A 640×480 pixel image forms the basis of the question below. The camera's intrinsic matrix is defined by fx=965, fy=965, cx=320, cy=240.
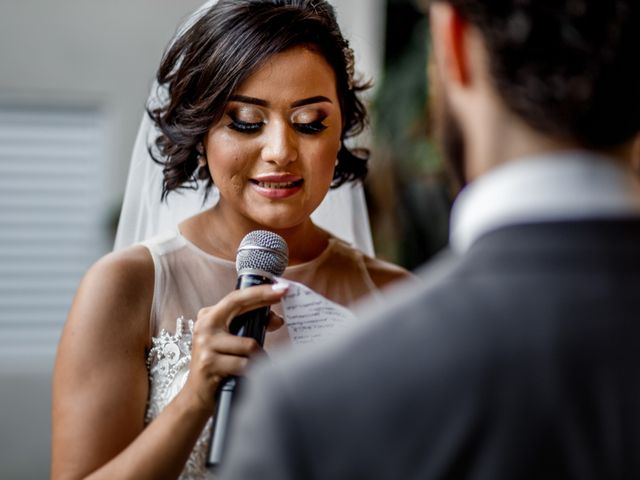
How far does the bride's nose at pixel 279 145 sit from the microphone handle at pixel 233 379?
1.51 feet

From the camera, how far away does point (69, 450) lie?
2.16m

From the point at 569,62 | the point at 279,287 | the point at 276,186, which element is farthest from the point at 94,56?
the point at 569,62

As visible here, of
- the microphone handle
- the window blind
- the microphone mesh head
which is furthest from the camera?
the window blind

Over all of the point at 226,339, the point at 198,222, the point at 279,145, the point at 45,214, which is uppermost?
the point at 45,214

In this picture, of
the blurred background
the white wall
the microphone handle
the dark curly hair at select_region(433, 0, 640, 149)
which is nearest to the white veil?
the microphone handle

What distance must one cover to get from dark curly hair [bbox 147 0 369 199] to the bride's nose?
0.46ft

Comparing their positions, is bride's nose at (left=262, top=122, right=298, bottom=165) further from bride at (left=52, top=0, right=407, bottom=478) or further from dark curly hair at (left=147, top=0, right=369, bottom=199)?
dark curly hair at (left=147, top=0, right=369, bottom=199)

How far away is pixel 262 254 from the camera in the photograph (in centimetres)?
204

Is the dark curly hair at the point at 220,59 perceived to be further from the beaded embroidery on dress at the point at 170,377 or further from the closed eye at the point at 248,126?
the beaded embroidery on dress at the point at 170,377

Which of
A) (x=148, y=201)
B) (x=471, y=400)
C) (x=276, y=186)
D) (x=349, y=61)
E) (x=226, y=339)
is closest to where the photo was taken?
(x=471, y=400)

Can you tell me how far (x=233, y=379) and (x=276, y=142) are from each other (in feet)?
2.35

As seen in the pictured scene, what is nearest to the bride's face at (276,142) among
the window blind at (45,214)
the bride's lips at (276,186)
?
the bride's lips at (276,186)

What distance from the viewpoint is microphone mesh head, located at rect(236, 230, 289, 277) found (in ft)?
6.61

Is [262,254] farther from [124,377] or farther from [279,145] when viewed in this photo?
→ [124,377]
